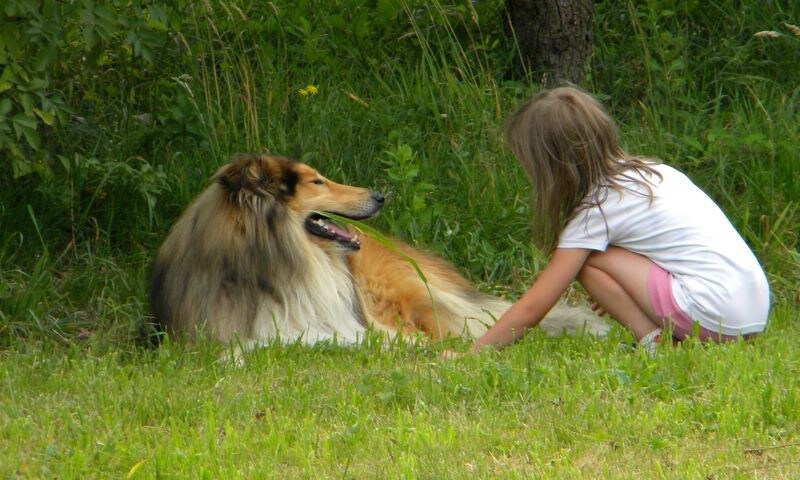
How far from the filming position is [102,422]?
3.95 m

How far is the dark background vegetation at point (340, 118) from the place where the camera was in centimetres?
582

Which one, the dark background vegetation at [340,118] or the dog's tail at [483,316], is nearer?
the dog's tail at [483,316]

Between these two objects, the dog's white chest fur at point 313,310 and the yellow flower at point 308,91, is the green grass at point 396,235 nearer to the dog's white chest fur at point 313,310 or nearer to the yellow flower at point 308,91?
the yellow flower at point 308,91

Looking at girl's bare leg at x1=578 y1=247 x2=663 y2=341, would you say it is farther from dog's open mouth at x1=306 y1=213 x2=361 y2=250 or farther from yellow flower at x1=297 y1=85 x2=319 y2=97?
yellow flower at x1=297 y1=85 x2=319 y2=97

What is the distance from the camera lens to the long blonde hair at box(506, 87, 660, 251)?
4.69 metres

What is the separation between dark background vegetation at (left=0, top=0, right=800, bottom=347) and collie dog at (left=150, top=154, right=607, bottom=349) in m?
0.51

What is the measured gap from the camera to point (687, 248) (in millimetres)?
4664

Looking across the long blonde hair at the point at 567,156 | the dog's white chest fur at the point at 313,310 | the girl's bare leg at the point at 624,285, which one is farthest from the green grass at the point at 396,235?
the long blonde hair at the point at 567,156

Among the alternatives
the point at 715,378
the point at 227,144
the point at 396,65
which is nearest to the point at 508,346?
the point at 715,378

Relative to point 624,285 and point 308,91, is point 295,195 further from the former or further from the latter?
point 308,91

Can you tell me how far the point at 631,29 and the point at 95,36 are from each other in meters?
4.10

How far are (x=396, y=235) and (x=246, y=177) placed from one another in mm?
1475

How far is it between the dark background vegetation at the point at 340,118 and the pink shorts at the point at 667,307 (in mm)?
1210

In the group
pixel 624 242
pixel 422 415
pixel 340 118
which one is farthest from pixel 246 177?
pixel 340 118
